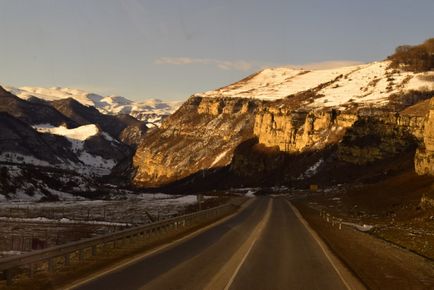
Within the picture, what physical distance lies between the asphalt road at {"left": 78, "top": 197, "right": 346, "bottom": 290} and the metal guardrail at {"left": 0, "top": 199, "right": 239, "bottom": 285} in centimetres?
204

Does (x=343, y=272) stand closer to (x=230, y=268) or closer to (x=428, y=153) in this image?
(x=230, y=268)

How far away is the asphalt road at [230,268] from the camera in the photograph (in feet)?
52.7

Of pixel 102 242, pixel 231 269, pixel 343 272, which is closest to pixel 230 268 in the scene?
pixel 231 269

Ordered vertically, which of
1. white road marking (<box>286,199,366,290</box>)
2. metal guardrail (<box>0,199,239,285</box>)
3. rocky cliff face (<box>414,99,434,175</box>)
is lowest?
white road marking (<box>286,199,366,290</box>)

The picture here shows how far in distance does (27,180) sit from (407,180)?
76582mm

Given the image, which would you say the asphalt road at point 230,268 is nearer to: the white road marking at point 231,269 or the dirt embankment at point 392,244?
the white road marking at point 231,269

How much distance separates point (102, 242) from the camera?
23859mm

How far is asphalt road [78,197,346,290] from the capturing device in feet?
52.7

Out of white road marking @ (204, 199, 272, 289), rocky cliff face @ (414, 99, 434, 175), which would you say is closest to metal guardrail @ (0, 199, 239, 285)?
white road marking @ (204, 199, 272, 289)

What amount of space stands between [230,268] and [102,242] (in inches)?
262

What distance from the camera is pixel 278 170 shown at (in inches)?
7264

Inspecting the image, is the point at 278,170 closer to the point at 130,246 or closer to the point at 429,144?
the point at 429,144

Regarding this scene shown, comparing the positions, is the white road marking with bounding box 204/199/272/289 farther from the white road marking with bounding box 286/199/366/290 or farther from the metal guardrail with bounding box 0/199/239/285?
the metal guardrail with bounding box 0/199/239/285

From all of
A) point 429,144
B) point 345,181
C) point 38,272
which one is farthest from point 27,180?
point 38,272
